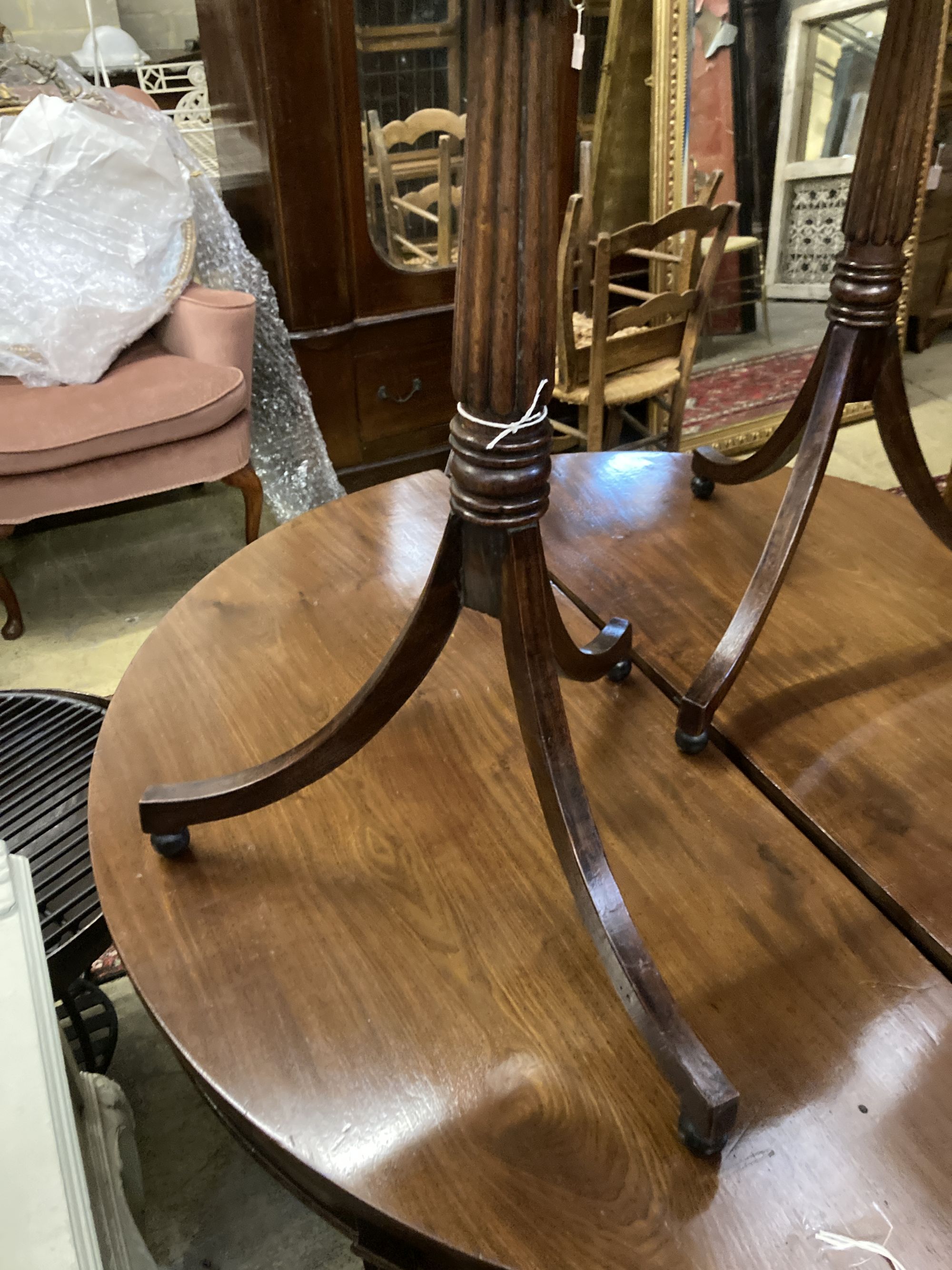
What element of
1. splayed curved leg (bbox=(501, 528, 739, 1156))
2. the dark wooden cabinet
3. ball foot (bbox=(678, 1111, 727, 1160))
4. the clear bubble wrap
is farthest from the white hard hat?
ball foot (bbox=(678, 1111, 727, 1160))

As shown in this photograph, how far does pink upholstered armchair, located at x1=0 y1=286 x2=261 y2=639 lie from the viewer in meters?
1.78

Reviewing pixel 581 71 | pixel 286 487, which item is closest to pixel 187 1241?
pixel 286 487

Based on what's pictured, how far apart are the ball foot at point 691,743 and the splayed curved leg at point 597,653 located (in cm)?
9

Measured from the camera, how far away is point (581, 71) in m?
2.22

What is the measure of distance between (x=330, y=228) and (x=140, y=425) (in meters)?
0.63

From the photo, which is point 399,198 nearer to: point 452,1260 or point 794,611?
point 794,611

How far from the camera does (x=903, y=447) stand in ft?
2.93

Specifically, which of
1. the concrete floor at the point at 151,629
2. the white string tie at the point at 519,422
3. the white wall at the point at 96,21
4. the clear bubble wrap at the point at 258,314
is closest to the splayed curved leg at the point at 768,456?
the white string tie at the point at 519,422

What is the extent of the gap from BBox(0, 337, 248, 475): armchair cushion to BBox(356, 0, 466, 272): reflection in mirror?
1.74ft

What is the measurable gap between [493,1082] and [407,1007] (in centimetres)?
7

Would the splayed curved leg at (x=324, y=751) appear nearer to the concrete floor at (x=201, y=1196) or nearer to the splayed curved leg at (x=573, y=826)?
the splayed curved leg at (x=573, y=826)

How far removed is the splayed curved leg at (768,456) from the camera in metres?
0.90

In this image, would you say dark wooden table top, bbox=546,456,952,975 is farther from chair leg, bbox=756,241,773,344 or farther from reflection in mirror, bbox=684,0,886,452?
chair leg, bbox=756,241,773,344

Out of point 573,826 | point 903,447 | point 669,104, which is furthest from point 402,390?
point 573,826
